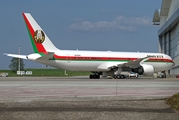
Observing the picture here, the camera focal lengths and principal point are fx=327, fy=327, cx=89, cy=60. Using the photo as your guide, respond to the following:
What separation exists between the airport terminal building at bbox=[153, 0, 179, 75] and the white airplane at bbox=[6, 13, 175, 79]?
15923 millimetres

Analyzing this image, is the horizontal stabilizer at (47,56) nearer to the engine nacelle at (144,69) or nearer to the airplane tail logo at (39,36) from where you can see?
the airplane tail logo at (39,36)

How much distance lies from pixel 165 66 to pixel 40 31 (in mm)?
16795

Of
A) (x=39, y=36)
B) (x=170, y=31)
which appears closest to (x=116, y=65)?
(x=39, y=36)

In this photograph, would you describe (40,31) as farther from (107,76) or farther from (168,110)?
(168,110)

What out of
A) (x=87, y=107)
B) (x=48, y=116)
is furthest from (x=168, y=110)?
(x=48, y=116)

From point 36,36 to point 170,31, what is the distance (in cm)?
3575

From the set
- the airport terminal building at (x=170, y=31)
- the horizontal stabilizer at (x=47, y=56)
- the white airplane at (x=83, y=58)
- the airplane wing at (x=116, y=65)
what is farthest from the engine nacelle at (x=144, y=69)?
the airport terminal building at (x=170, y=31)

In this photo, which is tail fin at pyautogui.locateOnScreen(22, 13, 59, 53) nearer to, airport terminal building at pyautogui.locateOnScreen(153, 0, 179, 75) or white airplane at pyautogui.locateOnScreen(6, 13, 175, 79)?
white airplane at pyautogui.locateOnScreen(6, 13, 175, 79)

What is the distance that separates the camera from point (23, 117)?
8.13m

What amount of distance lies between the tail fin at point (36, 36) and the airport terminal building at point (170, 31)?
2416 centimetres

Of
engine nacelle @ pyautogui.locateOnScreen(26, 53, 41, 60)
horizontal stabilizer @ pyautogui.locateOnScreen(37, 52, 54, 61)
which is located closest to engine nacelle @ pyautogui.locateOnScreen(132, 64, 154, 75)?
horizontal stabilizer @ pyautogui.locateOnScreen(37, 52, 54, 61)

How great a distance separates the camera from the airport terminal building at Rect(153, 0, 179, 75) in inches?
2145

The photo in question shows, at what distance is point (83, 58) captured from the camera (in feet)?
118

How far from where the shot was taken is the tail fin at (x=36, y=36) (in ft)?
113
